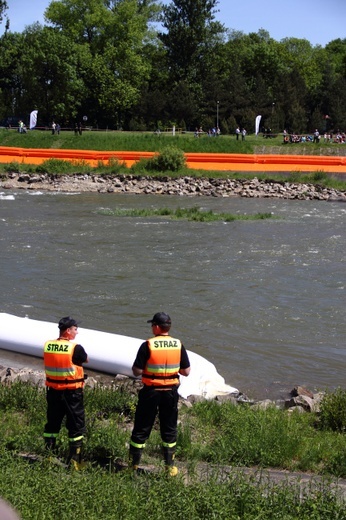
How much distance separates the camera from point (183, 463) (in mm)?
7180

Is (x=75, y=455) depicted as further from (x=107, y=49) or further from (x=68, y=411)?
(x=107, y=49)

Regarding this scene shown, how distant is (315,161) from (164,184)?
10011mm

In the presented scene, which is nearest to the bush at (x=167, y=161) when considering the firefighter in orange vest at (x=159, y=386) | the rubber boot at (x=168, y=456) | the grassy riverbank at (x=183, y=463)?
the grassy riverbank at (x=183, y=463)

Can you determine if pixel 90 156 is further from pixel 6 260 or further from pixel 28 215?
pixel 6 260

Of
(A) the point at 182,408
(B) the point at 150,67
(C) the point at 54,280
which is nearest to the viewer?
(A) the point at 182,408

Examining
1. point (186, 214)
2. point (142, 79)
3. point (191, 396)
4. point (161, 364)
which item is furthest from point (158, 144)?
Answer: point (161, 364)

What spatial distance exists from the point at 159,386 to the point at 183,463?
82 cm

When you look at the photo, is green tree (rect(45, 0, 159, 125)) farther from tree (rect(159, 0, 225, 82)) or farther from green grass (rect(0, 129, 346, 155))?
green grass (rect(0, 129, 346, 155))

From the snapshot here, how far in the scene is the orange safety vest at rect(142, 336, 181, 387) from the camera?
6875 mm

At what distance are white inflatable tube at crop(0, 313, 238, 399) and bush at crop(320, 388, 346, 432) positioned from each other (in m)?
1.79

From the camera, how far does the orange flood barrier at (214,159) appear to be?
150 ft

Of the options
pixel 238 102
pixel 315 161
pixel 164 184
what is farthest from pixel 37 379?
pixel 238 102

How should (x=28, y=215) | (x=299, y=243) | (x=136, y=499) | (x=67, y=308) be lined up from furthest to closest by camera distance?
(x=28, y=215)
(x=299, y=243)
(x=67, y=308)
(x=136, y=499)

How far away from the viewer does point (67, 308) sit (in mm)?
16000
